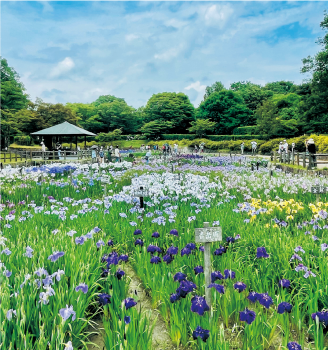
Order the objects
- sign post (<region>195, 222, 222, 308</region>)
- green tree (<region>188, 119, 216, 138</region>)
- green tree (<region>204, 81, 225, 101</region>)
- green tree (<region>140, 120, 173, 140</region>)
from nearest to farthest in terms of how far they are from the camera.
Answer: sign post (<region>195, 222, 222, 308</region>), green tree (<region>188, 119, 216, 138</region>), green tree (<region>140, 120, 173, 140</region>), green tree (<region>204, 81, 225, 101</region>)

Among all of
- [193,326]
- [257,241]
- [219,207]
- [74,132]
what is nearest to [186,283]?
[193,326]

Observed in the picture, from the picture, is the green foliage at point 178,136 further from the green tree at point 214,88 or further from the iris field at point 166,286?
the iris field at point 166,286

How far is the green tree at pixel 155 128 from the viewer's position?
54875 mm

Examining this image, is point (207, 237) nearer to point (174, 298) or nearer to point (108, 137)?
point (174, 298)

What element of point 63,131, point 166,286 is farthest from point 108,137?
point 166,286

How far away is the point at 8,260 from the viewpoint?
9.27 feet

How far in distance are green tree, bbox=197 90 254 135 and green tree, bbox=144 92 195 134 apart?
5.13m

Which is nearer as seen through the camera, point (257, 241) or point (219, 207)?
point (257, 241)

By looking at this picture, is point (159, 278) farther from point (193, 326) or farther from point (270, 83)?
point (270, 83)

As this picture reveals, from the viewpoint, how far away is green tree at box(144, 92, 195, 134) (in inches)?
2290

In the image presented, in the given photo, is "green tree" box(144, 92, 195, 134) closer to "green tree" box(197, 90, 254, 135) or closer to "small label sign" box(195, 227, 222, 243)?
"green tree" box(197, 90, 254, 135)

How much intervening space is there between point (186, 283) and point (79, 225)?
2.34 m

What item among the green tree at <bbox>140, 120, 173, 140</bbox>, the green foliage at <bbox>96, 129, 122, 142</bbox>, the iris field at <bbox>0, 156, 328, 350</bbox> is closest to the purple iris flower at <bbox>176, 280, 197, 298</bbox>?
the iris field at <bbox>0, 156, 328, 350</bbox>

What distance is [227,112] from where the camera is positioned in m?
54.2
